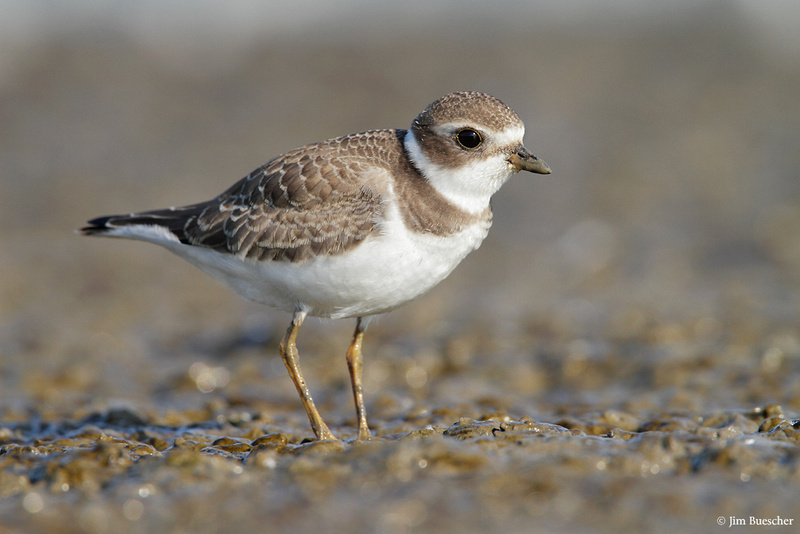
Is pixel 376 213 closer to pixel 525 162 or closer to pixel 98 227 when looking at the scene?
pixel 525 162

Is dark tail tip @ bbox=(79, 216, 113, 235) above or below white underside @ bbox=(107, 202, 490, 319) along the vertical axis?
above

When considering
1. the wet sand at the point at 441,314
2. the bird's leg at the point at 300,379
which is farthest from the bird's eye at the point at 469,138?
the wet sand at the point at 441,314

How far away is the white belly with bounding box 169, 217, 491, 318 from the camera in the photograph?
5887mm

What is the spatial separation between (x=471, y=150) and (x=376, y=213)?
2.76 feet

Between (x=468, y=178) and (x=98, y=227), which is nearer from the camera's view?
(x=468, y=178)

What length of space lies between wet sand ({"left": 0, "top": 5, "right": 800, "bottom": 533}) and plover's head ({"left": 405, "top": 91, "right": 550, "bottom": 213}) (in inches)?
68.7

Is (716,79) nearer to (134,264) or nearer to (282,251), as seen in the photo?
(134,264)

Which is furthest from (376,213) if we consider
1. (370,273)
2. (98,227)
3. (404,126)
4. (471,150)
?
(404,126)

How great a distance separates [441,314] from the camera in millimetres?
10508

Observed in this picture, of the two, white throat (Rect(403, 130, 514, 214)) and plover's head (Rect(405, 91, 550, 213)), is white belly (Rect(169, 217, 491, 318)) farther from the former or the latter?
plover's head (Rect(405, 91, 550, 213))

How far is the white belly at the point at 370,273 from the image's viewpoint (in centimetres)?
589

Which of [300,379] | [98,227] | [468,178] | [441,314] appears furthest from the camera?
[441,314]

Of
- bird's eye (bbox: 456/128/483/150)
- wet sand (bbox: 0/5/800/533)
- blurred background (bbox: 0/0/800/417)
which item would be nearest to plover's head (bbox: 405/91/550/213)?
bird's eye (bbox: 456/128/483/150)

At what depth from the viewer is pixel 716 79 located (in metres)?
18.0
